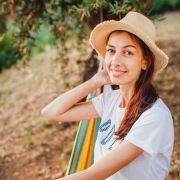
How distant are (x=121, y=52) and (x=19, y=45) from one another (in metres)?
2.03

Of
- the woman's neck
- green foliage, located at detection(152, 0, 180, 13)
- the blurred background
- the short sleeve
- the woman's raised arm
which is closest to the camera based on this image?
the short sleeve

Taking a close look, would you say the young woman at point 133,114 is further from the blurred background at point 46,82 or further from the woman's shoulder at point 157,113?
the blurred background at point 46,82

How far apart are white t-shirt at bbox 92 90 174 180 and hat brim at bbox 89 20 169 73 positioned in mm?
224

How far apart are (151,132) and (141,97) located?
9.6 inches

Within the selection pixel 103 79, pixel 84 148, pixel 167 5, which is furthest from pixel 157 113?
pixel 167 5

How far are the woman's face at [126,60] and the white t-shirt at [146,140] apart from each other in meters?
0.18

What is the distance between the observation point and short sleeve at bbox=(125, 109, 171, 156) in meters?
2.11

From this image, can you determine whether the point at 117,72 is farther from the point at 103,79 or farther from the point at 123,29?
the point at 103,79

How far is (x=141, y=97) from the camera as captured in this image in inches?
90.7

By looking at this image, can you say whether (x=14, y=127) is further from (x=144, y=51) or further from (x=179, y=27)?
(x=179, y=27)

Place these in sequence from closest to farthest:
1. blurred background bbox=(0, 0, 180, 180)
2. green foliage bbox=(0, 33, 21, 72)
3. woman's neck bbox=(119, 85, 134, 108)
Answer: woman's neck bbox=(119, 85, 134, 108) < blurred background bbox=(0, 0, 180, 180) < green foliage bbox=(0, 33, 21, 72)

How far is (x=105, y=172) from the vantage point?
2.17 meters

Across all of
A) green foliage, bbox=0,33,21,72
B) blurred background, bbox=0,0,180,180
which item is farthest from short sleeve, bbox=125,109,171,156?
green foliage, bbox=0,33,21,72

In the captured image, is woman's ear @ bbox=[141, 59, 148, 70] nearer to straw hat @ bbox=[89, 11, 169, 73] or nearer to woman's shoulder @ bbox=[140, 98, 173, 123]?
straw hat @ bbox=[89, 11, 169, 73]
